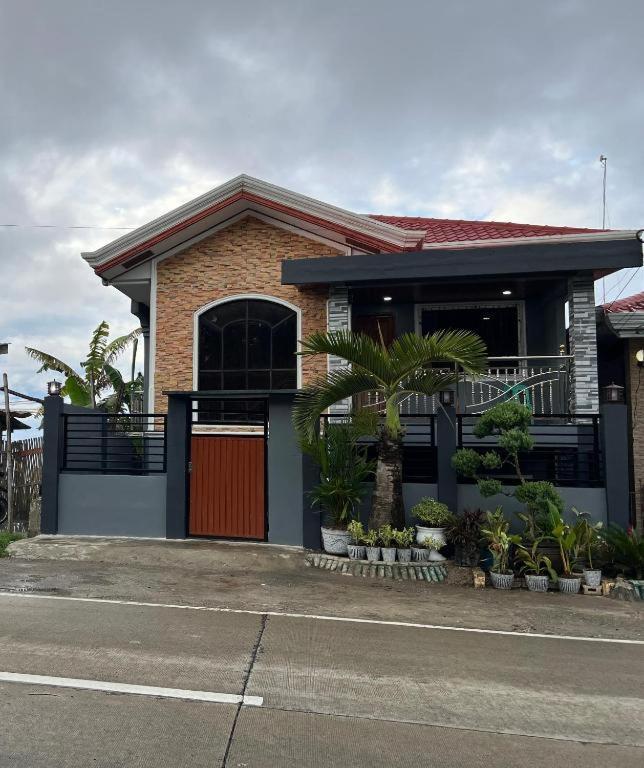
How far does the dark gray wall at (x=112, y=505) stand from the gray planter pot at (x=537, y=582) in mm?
6129

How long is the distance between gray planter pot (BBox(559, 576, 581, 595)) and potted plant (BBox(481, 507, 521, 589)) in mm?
653

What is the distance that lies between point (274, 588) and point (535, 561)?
3695 millimetres

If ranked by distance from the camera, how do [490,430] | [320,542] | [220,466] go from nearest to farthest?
[490,430], [320,542], [220,466]

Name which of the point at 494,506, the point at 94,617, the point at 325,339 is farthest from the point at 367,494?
the point at 94,617

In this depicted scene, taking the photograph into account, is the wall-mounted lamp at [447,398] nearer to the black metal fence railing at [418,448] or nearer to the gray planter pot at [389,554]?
the black metal fence railing at [418,448]

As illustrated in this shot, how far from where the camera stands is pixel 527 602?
7691 millimetres

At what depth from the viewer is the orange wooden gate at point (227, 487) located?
34.2 feet

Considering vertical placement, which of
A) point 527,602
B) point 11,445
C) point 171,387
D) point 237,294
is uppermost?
point 237,294

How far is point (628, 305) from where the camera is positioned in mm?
13211

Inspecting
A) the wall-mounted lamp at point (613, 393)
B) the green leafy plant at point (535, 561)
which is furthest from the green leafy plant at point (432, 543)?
the wall-mounted lamp at point (613, 393)

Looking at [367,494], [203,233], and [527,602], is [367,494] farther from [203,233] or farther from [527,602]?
[203,233]

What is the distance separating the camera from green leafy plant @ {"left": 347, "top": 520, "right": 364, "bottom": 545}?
29.9ft

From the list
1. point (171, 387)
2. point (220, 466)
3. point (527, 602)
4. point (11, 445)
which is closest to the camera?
point (527, 602)

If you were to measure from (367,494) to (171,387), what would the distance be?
5.19m
